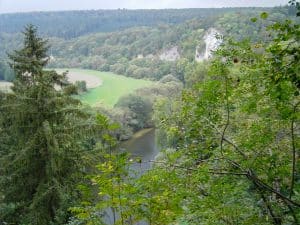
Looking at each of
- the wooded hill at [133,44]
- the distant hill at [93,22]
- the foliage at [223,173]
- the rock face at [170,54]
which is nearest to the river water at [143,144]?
the wooded hill at [133,44]

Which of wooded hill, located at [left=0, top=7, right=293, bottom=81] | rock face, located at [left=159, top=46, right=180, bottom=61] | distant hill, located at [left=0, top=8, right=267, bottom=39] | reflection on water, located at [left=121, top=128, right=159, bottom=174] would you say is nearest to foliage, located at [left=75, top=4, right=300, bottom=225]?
reflection on water, located at [left=121, top=128, right=159, bottom=174]

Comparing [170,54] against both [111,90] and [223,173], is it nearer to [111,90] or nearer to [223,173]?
[111,90]

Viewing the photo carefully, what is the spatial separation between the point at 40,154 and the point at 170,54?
101 metres

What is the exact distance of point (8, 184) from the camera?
12773mm

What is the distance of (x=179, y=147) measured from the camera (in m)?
5.36

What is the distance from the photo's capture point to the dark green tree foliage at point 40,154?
38.5 ft

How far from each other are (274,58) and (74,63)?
126 meters

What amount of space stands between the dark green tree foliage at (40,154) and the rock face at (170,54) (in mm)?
95518

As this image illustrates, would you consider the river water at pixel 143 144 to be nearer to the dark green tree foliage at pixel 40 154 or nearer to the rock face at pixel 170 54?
the dark green tree foliage at pixel 40 154

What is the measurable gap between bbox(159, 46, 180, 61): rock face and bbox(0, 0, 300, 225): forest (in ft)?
302

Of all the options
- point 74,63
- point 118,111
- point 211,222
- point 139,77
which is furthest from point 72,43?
point 211,222

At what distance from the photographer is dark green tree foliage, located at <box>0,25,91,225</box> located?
11.7 m

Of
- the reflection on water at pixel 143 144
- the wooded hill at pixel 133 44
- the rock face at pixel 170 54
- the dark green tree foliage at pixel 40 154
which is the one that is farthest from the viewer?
the rock face at pixel 170 54

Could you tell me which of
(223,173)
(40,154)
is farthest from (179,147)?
(40,154)
